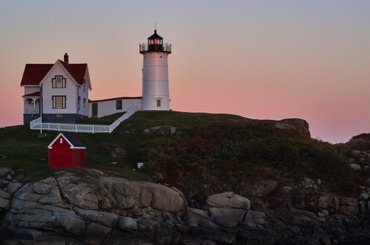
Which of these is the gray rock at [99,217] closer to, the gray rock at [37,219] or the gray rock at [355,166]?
the gray rock at [37,219]

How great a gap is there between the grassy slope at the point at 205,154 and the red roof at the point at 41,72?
30.6 ft

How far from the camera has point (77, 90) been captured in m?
68.4

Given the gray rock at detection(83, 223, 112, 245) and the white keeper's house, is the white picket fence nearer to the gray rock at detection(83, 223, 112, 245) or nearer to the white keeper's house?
the white keeper's house

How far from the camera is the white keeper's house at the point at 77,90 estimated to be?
6788 cm

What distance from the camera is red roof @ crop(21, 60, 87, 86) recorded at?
69106 mm

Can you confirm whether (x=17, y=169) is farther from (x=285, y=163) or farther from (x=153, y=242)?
(x=285, y=163)

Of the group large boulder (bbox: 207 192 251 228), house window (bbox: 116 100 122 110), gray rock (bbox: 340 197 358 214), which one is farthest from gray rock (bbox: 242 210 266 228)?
house window (bbox: 116 100 122 110)

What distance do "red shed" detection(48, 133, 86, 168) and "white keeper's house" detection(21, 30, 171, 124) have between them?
2142 centimetres

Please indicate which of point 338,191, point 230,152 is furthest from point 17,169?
point 338,191

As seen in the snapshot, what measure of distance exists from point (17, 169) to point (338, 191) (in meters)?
20.7

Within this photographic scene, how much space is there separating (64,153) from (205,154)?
12590 millimetres

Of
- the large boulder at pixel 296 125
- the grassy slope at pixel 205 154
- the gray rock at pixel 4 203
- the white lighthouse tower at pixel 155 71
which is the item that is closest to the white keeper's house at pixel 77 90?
the white lighthouse tower at pixel 155 71

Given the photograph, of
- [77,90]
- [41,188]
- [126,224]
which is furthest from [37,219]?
[77,90]

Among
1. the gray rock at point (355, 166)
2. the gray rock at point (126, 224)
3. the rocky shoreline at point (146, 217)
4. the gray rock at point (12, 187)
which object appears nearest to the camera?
the rocky shoreline at point (146, 217)
